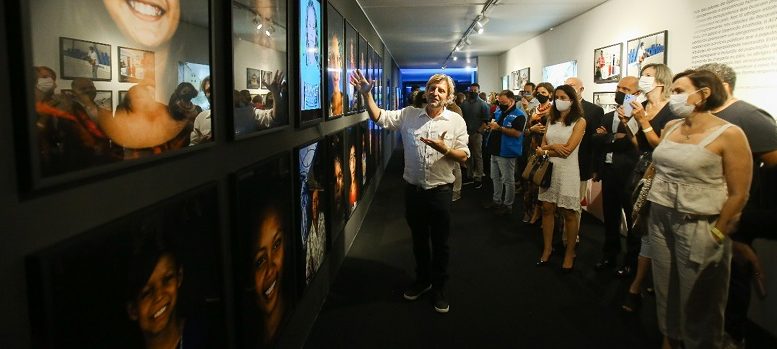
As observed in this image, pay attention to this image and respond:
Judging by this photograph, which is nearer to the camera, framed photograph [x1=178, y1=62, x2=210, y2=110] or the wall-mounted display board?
framed photograph [x1=178, y1=62, x2=210, y2=110]

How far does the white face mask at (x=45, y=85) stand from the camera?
0.97m

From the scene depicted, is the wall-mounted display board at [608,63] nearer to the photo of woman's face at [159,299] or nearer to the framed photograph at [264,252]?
the framed photograph at [264,252]

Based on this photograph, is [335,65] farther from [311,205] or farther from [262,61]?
[262,61]

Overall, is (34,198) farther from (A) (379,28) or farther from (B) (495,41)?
(B) (495,41)

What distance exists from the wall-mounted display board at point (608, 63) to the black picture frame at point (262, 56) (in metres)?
5.32

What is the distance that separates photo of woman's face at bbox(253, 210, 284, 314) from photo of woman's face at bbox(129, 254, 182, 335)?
773 mm

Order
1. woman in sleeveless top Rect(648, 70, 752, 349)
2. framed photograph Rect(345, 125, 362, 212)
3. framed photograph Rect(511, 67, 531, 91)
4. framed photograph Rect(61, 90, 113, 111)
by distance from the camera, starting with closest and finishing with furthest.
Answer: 1. framed photograph Rect(61, 90, 113, 111)
2. woman in sleeveless top Rect(648, 70, 752, 349)
3. framed photograph Rect(345, 125, 362, 212)
4. framed photograph Rect(511, 67, 531, 91)

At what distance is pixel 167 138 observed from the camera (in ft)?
4.84

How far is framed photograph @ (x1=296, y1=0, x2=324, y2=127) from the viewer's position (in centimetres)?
323

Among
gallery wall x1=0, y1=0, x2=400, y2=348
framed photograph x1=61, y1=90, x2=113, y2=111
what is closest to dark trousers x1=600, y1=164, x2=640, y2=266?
gallery wall x1=0, y1=0, x2=400, y2=348

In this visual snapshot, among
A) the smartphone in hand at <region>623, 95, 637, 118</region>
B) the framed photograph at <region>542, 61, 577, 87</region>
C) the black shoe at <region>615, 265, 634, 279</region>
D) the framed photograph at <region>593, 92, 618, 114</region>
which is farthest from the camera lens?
the framed photograph at <region>542, 61, 577, 87</region>

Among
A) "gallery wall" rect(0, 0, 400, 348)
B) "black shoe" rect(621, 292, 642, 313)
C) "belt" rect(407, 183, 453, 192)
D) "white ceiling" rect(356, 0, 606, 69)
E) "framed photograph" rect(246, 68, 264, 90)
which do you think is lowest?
"black shoe" rect(621, 292, 642, 313)

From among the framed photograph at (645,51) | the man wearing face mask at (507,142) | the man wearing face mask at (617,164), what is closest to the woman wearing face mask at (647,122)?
the man wearing face mask at (617,164)

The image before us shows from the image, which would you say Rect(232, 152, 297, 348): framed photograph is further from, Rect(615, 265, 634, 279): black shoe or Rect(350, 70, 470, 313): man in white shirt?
Rect(615, 265, 634, 279): black shoe
